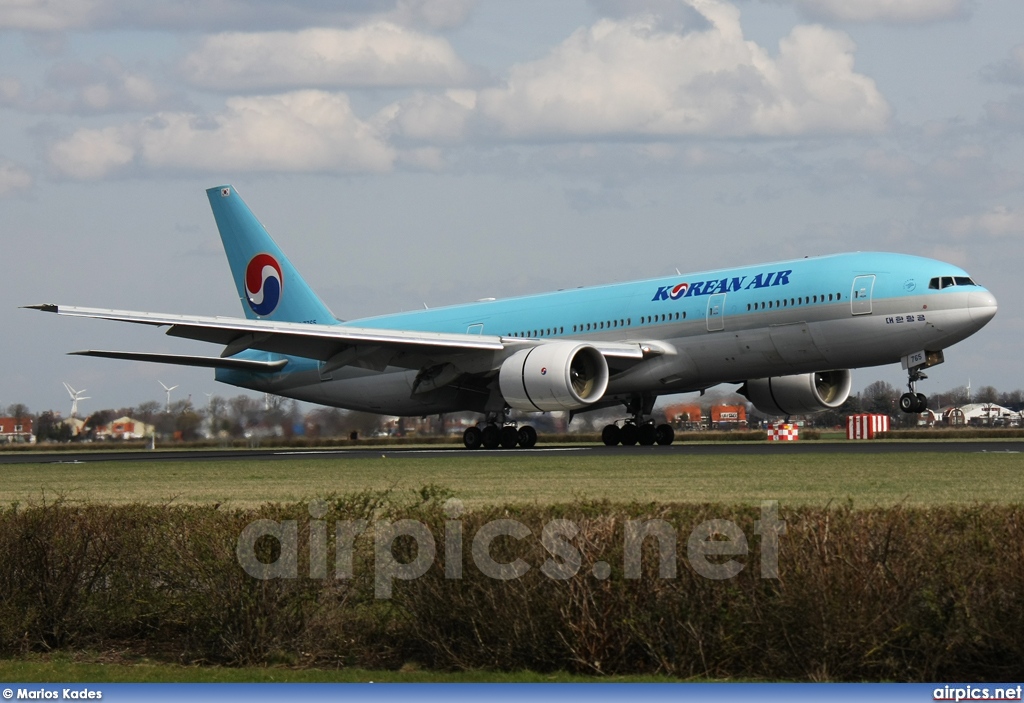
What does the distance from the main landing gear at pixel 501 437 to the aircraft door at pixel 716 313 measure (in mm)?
6626

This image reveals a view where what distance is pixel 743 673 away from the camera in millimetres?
10086

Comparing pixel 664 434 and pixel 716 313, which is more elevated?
pixel 716 313

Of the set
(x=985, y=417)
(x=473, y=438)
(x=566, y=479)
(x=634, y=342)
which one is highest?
(x=634, y=342)

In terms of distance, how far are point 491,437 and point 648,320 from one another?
19.4ft

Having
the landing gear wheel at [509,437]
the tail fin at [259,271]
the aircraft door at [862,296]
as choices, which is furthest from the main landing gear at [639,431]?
the tail fin at [259,271]

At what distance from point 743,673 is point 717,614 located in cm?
48

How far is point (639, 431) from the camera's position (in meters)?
42.5

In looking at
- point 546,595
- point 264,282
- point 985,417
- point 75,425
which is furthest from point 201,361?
point 985,417

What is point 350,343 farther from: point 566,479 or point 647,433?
point 566,479

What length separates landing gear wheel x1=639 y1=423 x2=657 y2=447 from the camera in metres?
42.4

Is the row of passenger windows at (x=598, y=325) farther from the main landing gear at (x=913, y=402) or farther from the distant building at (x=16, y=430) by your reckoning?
the distant building at (x=16, y=430)

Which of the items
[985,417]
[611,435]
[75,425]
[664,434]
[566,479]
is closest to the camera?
[566,479]

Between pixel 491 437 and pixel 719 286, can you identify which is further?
pixel 491 437

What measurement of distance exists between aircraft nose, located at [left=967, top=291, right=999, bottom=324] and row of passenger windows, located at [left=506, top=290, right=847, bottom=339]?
329cm
